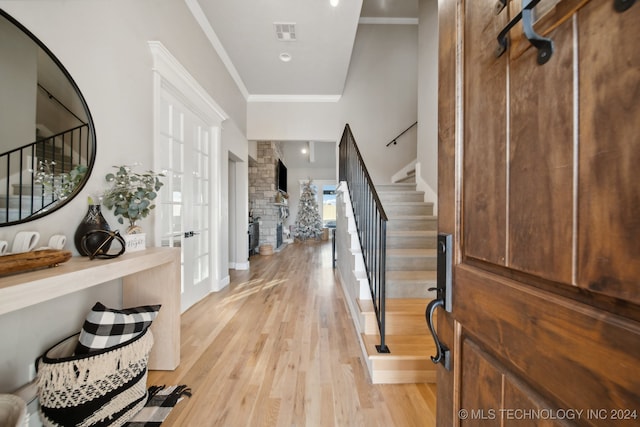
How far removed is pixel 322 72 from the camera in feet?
13.1

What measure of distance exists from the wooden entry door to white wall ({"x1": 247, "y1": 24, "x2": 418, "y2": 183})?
4390 millimetres

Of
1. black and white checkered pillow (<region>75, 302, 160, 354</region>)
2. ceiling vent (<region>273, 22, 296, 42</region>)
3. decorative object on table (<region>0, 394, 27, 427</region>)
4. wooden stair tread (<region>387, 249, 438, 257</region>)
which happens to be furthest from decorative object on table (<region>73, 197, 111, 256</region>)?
ceiling vent (<region>273, 22, 296, 42</region>)

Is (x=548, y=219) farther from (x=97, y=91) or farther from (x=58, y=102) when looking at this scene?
(x=97, y=91)

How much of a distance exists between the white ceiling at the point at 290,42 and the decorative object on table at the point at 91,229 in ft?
8.11

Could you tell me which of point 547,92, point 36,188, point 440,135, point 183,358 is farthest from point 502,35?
point 183,358

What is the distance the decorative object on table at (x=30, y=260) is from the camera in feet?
3.06

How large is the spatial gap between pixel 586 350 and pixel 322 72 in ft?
14.4

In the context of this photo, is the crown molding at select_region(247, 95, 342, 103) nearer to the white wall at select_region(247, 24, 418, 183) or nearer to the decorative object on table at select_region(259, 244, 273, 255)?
the white wall at select_region(247, 24, 418, 183)

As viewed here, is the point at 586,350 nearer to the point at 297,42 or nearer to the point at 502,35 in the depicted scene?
the point at 502,35

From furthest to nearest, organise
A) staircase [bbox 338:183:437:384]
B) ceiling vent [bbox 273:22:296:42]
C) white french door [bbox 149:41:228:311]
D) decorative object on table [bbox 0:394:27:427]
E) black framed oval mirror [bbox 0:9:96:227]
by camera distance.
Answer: ceiling vent [bbox 273:22:296:42]
white french door [bbox 149:41:228:311]
staircase [bbox 338:183:437:384]
black framed oval mirror [bbox 0:9:96:227]
decorative object on table [bbox 0:394:27:427]

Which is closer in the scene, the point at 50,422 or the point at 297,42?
the point at 50,422

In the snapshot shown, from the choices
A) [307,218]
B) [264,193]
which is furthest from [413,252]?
[307,218]

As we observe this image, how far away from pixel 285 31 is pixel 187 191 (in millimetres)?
2283

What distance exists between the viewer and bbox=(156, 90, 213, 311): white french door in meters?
2.46
